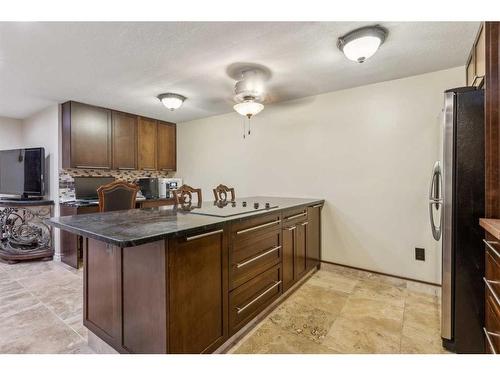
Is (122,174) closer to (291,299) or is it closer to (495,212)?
(291,299)

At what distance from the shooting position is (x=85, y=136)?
3541mm

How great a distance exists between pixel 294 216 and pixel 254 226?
740 mm

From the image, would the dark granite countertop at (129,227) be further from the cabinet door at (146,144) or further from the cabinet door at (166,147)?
the cabinet door at (166,147)

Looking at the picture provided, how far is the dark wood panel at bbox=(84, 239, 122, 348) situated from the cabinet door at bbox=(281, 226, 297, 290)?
134 cm

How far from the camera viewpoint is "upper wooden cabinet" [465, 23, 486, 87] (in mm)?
1683

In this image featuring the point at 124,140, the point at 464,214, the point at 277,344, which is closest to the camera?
the point at 464,214

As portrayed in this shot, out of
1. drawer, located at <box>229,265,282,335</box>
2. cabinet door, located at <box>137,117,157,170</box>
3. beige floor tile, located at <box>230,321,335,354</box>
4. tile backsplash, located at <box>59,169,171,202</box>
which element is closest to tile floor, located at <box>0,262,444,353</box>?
beige floor tile, located at <box>230,321,335,354</box>

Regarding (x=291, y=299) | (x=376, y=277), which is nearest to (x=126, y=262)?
(x=291, y=299)

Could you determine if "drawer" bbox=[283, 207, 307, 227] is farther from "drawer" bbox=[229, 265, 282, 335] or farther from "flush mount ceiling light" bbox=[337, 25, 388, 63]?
"flush mount ceiling light" bbox=[337, 25, 388, 63]

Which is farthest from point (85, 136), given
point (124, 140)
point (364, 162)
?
point (364, 162)

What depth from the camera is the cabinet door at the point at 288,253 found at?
91.3 inches

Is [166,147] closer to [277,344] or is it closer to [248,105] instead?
[248,105]

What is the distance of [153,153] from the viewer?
449 centimetres

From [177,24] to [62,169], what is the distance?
2909mm
